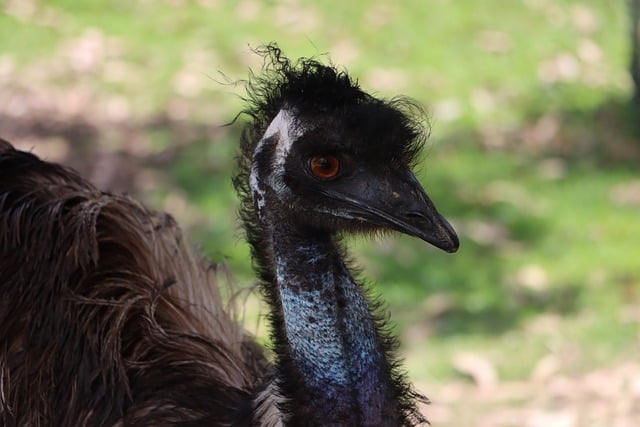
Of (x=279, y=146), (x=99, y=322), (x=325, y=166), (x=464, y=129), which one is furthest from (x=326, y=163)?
(x=464, y=129)

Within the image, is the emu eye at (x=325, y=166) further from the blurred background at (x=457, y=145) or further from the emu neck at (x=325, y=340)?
the blurred background at (x=457, y=145)

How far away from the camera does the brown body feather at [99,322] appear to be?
3164mm

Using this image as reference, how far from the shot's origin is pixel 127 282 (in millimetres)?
3443

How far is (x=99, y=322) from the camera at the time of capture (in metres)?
3.31

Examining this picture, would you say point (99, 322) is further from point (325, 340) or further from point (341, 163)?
point (341, 163)

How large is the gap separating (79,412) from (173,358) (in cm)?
28

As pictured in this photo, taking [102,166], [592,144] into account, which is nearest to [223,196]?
[102,166]

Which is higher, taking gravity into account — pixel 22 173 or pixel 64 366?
pixel 22 173

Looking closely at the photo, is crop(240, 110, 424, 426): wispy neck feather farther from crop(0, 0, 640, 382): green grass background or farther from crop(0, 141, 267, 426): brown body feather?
crop(0, 0, 640, 382): green grass background

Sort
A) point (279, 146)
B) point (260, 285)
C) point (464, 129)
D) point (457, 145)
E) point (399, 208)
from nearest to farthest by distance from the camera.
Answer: point (399, 208), point (279, 146), point (260, 285), point (457, 145), point (464, 129)

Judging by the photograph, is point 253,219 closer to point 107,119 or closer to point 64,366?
point 64,366

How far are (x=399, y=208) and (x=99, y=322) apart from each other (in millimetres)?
1022

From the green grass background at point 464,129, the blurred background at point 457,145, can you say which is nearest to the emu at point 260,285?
the green grass background at point 464,129

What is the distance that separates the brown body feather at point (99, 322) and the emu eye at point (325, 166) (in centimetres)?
60
